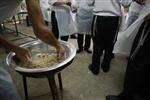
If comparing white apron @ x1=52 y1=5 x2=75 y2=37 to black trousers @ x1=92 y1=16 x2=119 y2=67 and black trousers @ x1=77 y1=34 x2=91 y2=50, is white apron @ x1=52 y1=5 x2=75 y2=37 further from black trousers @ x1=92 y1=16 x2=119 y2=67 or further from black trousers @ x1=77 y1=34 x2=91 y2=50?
black trousers @ x1=92 y1=16 x2=119 y2=67

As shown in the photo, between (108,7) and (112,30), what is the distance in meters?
0.26

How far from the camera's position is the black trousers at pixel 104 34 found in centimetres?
219

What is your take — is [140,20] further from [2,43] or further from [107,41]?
[2,43]

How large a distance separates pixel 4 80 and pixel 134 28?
1330mm

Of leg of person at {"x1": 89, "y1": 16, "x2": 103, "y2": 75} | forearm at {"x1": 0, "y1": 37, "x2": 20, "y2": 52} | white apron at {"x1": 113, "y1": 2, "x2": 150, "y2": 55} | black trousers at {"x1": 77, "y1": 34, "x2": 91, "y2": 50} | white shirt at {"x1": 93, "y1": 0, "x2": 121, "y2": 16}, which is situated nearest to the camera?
forearm at {"x1": 0, "y1": 37, "x2": 20, "y2": 52}

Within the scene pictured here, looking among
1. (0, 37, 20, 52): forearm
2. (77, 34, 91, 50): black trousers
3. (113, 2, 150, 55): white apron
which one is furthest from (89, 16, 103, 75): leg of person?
(0, 37, 20, 52): forearm

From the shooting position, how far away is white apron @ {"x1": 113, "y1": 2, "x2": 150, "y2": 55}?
71.2 inches

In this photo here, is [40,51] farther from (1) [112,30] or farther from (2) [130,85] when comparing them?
(1) [112,30]

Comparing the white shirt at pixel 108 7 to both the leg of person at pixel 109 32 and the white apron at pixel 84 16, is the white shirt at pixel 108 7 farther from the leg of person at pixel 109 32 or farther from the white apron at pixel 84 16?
the white apron at pixel 84 16

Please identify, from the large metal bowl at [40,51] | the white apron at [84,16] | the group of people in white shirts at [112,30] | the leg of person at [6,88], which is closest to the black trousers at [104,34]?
the group of people in white shirts at [112,30]

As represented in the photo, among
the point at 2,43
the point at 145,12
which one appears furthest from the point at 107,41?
the point at 2,43

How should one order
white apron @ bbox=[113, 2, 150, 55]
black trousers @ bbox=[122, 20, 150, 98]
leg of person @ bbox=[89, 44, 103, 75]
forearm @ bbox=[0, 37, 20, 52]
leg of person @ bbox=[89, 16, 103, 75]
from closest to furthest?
1. forearm @ bbox=[0, 37, 20, 52]
2. black trousers @ bbox=[122, 20, 150, 98]
3. white apron @ bbox=[113, 2, 150, 55]
4. leg of person @ bbox=[89, 16, 103, 75]
5. leg of person @ bbox=[89, 44, 103, 75]

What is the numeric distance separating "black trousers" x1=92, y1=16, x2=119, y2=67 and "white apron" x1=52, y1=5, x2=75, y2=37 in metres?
0.57

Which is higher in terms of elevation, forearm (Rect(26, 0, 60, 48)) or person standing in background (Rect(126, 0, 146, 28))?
forearm (Rect(26, 0, 60, 48))
